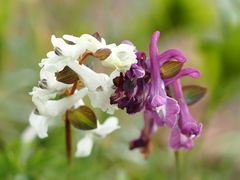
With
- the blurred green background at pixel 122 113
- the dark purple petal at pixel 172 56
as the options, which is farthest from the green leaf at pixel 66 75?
the blurred green background at pixel 122 113

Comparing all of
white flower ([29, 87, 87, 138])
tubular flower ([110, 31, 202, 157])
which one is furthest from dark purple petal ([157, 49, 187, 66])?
white flower ([29, 87, 87, 138])

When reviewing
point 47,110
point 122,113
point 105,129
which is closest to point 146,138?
point 105,129

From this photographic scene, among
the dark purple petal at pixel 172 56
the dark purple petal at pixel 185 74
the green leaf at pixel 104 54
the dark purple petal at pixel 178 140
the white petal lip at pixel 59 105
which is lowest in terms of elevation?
the dark purple petal at pixel 178 140

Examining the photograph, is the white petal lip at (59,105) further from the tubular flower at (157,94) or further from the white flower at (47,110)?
the tubular flower at (157,94)

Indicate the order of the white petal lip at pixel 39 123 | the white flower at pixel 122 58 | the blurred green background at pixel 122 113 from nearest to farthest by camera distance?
the white flower at pixel 122 58 → the white petal lip at pixel 39 123 → the blurred green background at pixel 122 113

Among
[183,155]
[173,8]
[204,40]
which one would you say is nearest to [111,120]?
[183,155]

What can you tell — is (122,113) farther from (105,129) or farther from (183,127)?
(183,127)
